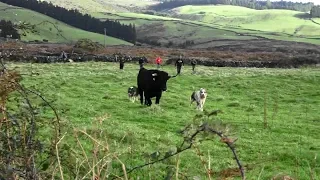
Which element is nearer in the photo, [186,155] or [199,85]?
[186,155]

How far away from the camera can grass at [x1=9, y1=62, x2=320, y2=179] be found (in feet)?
32.0

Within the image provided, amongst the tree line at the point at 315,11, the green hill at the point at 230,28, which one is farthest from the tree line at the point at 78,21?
the tree line at the point at 315,11

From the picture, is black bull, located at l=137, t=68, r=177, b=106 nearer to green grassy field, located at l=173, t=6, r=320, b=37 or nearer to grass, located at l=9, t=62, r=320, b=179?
grass, located at l=9, t=62, r=320, b=179

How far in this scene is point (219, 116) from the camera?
58.1ft

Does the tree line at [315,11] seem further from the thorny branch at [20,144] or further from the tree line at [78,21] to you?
the thorny branch at [20,144]

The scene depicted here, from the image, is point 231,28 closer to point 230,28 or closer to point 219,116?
point 230,28

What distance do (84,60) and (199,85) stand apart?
22.0 meters

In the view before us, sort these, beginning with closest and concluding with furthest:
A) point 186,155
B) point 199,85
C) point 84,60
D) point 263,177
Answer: point 263,177 < point 186,155 < point 199,85 < point 84,60

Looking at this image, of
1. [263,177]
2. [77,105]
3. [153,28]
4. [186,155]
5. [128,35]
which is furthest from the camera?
[153,28]

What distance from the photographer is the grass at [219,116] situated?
9766mm

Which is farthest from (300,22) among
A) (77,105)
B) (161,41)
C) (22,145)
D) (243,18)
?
(22,145)

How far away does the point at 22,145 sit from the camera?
2986 mm

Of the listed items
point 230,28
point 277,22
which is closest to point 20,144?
point 230,28

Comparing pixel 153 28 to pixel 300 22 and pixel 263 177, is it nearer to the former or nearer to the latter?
pixel 300 22
